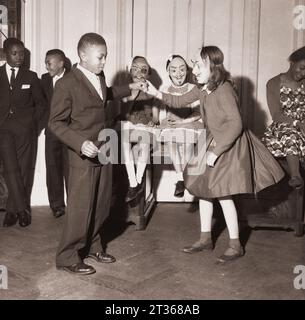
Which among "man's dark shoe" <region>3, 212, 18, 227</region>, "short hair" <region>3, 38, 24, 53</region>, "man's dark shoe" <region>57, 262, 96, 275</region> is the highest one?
"short hair" <region>3, 38, 24, 53</region>

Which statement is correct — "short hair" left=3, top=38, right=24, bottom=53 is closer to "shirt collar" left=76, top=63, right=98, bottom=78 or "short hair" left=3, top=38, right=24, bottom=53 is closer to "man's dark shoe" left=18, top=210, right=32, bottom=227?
"man's dark shoe" left=18, top=210, right=32, bottom=227

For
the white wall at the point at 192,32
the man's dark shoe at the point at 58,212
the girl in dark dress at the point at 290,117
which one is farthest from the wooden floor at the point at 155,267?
the white wall at the point at 192,32

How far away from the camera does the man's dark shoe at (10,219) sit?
16.3ft

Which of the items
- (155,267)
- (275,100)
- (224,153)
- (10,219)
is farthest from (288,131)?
(10,219)

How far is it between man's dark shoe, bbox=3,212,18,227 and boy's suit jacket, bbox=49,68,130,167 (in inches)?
65.3

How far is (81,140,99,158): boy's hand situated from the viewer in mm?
3383

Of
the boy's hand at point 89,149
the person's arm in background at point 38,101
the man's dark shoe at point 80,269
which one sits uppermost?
the person's arm in background at point 38,101

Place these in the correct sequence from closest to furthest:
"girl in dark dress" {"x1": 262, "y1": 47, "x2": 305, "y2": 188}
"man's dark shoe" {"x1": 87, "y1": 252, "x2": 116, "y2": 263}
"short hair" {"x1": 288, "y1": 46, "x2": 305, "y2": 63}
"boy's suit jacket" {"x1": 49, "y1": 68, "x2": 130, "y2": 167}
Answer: "boy's suit jacket" {"x1": 49, "y1": 68, "x2": 130, "y2": 167}, "man's dark shoe" {"x1": 87, "y1": 252, "x2": 116, "y2": 263}, "girl in dark dress" {"x1": 262, "y1": 47, "x2": 305, "y2": 188}, "short hair" {"x1": 288, "y1": 46, "x2": 305, "y2": 63}

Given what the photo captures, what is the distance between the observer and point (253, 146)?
13.4ft

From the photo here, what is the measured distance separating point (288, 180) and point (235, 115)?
1.33 meters

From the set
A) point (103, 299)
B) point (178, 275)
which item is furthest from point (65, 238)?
point (178, 275)

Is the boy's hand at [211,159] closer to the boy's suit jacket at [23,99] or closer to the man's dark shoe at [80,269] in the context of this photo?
the man's dark shoe at [80,269]

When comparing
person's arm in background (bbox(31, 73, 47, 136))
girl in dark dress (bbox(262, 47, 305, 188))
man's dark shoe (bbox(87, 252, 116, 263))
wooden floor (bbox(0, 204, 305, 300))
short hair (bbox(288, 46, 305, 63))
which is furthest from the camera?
person's arm in background (bbox(31, 73, 47, 136))

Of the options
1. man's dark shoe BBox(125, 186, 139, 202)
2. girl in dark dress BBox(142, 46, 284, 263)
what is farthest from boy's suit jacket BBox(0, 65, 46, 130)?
girl in dark dress BBox(142, 46, 284, 263)
